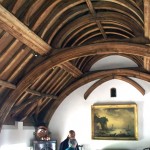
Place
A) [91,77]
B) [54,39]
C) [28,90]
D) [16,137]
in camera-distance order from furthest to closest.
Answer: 1. [91,77]
2. [16,137]
3. [28,90]
4. [54,39]

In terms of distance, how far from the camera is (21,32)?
5.55 m

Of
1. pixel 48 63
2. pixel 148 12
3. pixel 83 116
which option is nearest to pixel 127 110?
pixel 83 116

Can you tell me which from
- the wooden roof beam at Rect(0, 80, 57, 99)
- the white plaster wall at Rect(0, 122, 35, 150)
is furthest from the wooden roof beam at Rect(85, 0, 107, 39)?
the white plaster wall at Rect(0, 122, 35, 150)

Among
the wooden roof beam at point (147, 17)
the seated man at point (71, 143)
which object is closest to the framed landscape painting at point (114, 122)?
the seated man at point (71, 143)

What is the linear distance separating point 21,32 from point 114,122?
5.29 m

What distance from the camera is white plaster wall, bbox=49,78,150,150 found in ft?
30.8

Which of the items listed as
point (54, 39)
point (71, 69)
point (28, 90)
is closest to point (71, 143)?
point (28, 90)

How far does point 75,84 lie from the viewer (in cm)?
991

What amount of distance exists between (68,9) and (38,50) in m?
1.17

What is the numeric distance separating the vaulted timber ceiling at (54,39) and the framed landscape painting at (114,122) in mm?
1346

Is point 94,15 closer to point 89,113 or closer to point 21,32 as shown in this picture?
point 21,32

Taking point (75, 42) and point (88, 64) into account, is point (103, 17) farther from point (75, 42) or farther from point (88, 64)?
point (88, 64)

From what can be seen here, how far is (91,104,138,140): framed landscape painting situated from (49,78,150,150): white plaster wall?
170 mm

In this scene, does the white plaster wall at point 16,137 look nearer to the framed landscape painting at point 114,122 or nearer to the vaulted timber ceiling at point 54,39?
the vaulted timber ceiling at point 54,39
